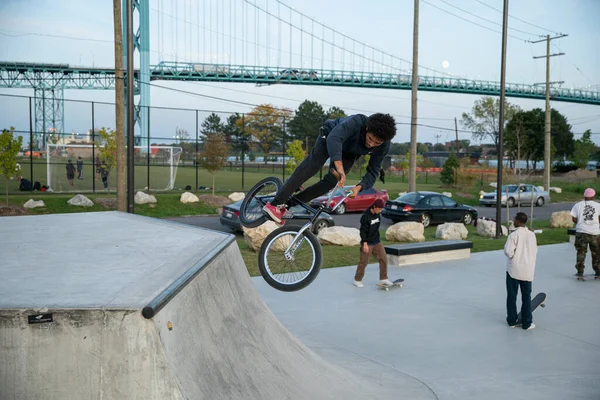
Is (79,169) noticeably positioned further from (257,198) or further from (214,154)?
(257,198)

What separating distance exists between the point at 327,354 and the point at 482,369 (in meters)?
2.01

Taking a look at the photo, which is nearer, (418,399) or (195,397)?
(195,397)

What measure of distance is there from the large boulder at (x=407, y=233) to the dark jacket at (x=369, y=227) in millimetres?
6997

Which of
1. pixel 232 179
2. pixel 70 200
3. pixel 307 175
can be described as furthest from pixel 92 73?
pixel 307 175

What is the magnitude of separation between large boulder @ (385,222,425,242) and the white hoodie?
8.87m

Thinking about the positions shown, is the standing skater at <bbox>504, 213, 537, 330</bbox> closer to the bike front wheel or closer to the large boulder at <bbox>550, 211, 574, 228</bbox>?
the bike front wheel

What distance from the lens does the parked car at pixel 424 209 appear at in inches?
857

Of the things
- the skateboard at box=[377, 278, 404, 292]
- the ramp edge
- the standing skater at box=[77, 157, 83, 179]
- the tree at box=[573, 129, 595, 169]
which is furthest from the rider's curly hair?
the tree at box=[573, 129, 595, 169]

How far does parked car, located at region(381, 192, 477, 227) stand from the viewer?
21766 mm

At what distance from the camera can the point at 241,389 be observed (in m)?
4.34

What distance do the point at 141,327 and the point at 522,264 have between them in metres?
6.49

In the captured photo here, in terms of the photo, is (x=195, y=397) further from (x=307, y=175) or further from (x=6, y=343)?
(x=307, y=175)

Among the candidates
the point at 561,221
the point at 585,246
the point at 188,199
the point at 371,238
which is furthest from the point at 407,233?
the point at 188,199

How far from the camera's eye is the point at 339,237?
16.0 m
